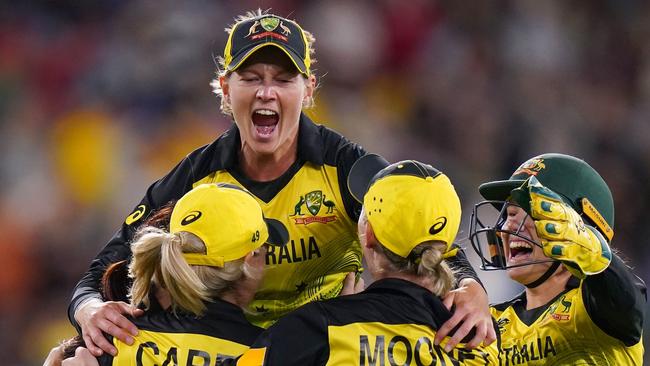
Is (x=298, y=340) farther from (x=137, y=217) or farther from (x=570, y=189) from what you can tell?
(x=137, y=217)

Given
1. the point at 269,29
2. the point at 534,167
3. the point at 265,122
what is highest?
the point at 269,29

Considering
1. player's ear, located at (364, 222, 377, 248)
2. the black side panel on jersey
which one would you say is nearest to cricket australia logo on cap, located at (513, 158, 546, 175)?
player's ear, located at (364, 222, 377, 248)

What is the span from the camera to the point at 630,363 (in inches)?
131

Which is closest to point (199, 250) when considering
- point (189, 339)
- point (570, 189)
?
point (189, 339)

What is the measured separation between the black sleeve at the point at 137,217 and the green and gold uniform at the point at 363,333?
3.74ft

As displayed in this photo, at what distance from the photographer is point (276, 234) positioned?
3309 mm

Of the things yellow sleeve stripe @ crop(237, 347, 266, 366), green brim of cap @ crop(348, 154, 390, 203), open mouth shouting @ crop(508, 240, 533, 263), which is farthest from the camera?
open mouth shouting @ crop(508, 240, 533, 263)

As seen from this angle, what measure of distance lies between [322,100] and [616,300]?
199 inches

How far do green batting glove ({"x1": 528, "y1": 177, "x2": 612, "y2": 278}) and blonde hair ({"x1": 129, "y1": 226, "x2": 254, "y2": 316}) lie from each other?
2.82 feet

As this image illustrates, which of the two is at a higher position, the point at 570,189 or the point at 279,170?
the point at 279,170

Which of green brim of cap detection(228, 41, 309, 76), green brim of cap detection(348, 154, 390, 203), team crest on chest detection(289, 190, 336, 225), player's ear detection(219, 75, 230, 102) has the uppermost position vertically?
green brim of cap detection(228, 41, 309, 76)

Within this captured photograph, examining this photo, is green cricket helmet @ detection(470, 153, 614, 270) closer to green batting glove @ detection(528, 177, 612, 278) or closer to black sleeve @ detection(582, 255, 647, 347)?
black sleeve @ detection(582, 255, 647, 347)

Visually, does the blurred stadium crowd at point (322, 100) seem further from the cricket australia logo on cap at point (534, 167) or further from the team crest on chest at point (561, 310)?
the team crest on chest at point (561, 310)

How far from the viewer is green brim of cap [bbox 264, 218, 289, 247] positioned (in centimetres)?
329
